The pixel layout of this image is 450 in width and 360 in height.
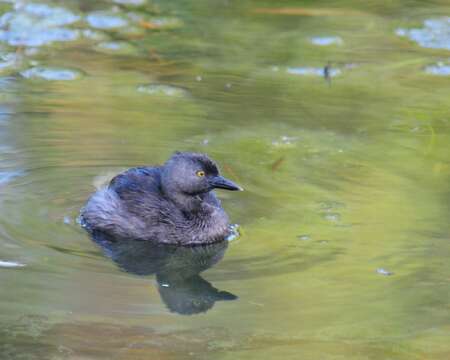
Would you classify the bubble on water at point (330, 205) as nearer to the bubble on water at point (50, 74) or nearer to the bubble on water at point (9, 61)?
the bubble on water at point (50, 74)

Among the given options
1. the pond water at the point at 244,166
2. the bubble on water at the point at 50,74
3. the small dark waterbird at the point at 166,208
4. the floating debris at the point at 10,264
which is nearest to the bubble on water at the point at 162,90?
the pond water at the point at 244,166

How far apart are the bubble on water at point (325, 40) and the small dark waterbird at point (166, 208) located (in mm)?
4206

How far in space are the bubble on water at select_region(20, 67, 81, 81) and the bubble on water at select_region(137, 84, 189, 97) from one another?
681 millimetres

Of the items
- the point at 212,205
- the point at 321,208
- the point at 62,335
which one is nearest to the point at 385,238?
the point at 321,208

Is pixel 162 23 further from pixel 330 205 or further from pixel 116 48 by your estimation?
pixel 330 205

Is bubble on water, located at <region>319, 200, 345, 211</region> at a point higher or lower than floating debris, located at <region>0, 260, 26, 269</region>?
higher

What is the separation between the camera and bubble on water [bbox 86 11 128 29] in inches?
427

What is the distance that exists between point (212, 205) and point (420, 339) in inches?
83.1

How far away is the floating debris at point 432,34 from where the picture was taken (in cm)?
1067

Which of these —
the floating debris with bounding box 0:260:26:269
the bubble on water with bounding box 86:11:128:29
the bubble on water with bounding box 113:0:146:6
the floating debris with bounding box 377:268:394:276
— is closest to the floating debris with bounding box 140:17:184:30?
the bubble on water with bounding box 86:11:128:29

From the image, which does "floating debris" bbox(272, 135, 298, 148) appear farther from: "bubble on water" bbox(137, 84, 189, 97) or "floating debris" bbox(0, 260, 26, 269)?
"floating debris" bbox(0, 260, 26, 269)

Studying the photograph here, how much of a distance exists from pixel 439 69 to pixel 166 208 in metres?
4.23

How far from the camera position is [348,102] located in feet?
29.8

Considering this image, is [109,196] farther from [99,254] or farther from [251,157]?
[251,157]
